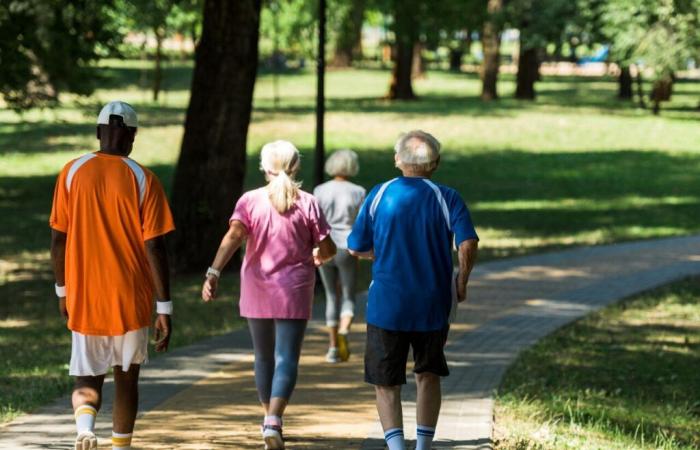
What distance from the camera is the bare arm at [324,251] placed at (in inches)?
303

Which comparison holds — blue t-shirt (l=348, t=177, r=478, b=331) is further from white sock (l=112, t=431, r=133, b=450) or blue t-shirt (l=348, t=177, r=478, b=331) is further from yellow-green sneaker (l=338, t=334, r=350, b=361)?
yellow-green sneaker (l=338, t=334, r=350, b=361)

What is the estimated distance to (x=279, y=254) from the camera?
299 inches

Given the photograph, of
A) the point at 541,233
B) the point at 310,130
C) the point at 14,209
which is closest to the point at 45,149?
the point at 310,130

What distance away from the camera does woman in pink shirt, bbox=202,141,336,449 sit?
7.52 m

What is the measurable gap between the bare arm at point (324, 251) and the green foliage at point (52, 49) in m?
10.6

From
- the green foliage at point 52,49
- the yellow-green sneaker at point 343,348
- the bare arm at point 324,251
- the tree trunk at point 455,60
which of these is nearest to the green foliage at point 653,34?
the green foliage at point 52,49

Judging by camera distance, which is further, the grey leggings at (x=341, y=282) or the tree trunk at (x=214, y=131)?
the tree trunk at (x=214, y=131)

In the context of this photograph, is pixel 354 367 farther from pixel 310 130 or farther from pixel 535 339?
pixel 310 130

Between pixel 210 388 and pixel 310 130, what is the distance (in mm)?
29965

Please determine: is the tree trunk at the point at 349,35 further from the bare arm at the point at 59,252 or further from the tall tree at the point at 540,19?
the bare arm at the point at 59,252

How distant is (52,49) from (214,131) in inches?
278

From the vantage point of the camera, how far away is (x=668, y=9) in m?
38.3

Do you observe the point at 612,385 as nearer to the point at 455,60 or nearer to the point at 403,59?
the point at 403,59

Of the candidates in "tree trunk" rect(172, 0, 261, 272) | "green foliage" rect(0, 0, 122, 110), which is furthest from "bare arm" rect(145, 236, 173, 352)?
"green foliage" rect(0, 0, 122, 110)
